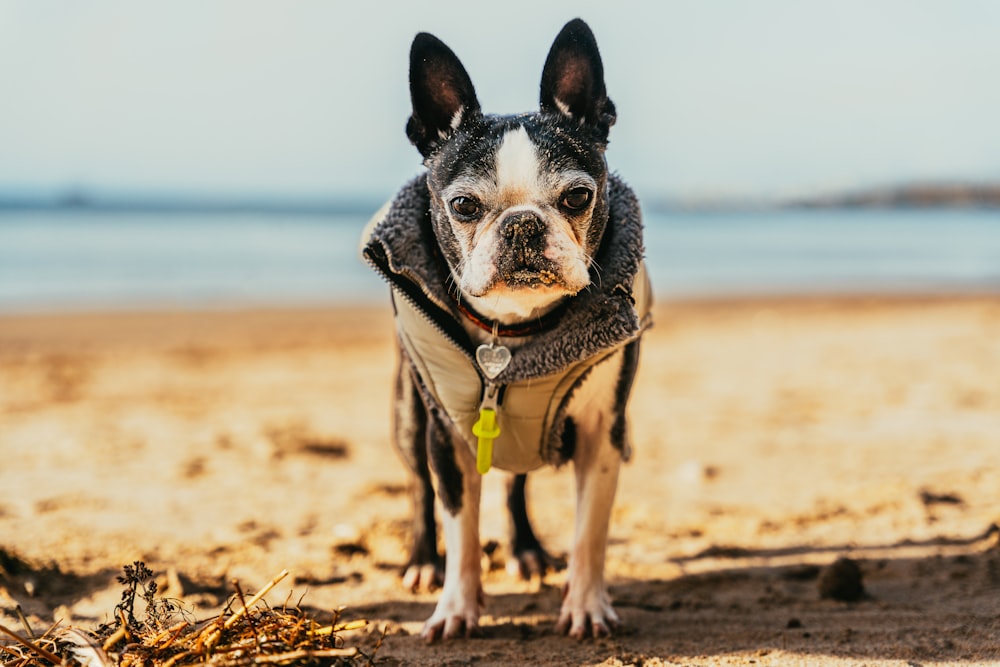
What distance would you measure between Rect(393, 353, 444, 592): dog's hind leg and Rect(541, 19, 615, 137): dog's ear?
1.23 m

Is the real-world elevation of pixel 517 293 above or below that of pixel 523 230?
below

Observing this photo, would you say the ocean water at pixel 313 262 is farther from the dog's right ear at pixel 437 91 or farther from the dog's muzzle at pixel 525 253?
the dog's muzzle at pixel 525 253

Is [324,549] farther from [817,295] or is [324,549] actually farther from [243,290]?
[817,295]

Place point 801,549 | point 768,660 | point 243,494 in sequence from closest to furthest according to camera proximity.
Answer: point 768,660, point 801,549, point 243,494

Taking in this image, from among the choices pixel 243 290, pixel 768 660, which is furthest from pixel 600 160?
pixel 243 290

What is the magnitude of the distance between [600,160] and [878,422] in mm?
4352

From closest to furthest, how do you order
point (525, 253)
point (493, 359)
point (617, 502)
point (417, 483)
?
point (525, 253) < point (493, 359) < point (417, 483) < point (617, 502)

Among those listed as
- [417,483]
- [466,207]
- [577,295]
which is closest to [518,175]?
[466,207]

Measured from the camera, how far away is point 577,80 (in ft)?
11.9

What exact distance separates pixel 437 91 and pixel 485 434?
1286 millimetres

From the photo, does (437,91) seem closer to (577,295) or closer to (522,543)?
(577,295)

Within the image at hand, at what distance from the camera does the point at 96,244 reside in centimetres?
2284

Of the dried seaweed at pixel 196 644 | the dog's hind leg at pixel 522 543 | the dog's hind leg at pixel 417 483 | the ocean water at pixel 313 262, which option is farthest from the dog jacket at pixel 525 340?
the ocean water at pixel 313 262

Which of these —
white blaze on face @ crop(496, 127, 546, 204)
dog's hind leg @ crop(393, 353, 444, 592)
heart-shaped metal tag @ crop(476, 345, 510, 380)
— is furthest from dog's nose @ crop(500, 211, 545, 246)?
dog's hind leg @ crop(393, 353, 444, 592)
